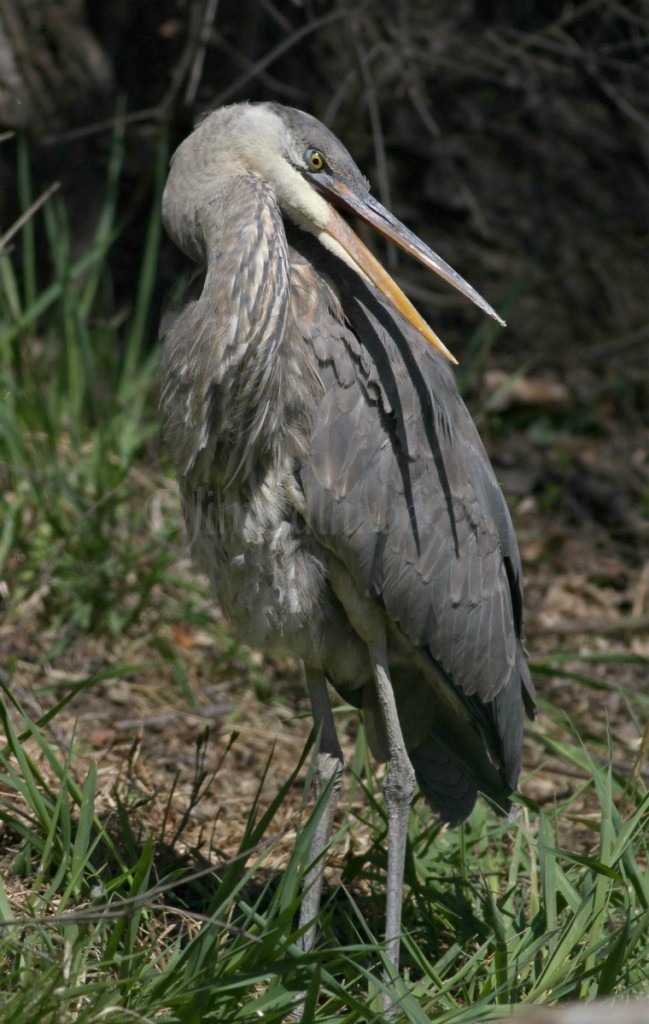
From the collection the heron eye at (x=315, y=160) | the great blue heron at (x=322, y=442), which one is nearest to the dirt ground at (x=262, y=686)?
the great blue heron at (x=322, y=442)

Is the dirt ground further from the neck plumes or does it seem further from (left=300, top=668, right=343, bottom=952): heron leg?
the neck plumes

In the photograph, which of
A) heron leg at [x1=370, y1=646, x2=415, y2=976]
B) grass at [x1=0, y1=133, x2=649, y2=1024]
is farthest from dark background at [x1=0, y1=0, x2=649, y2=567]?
heron leg at [x1=370, y1=646, x2=415, y2=976]

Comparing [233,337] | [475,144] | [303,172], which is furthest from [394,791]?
[475,144]

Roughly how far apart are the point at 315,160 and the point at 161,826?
1.91 m

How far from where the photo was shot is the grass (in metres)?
2.56

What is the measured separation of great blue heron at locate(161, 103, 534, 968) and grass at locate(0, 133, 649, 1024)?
0.28 metres

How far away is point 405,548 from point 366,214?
86 cm

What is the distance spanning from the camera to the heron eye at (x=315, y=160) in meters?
3.09

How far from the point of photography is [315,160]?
3105 millimetres

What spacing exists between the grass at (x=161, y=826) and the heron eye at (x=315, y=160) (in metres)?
1.48

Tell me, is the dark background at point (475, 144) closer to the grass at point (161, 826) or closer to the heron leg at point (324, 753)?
the grass at point (161, 826)

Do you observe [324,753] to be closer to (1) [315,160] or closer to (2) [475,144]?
(1) [315,160]

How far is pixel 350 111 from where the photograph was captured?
5.82 m

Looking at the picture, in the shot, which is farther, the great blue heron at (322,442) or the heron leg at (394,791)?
the heron leg at (394,791)
